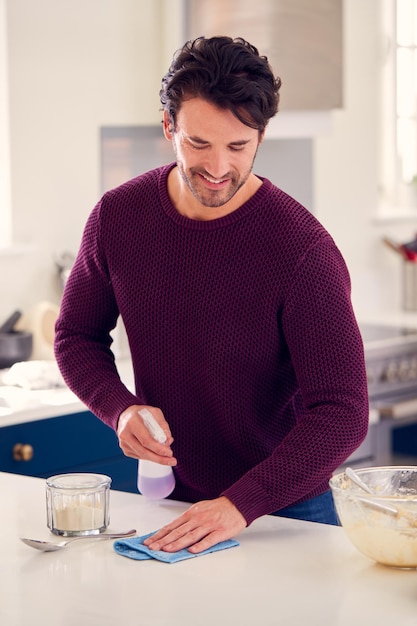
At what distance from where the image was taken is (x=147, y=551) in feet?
5.95

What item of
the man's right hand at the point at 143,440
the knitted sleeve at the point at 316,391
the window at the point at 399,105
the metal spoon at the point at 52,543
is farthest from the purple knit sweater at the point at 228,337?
the window at the point at 399,105

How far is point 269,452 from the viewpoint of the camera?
2180 millimetres

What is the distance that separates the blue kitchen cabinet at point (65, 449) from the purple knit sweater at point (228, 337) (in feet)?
2.87

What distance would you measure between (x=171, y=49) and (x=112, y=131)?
38cm

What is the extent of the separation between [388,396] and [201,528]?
96.0 inches

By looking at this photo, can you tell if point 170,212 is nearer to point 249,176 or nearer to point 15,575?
point 249,176

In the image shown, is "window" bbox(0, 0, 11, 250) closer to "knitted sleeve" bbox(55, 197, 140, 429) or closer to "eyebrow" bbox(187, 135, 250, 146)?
"knitted sleeve" bbox(55, 197, 140, 429)

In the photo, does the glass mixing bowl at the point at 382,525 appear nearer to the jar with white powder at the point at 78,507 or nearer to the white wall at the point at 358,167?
the jar with white powder at the point at 78,507

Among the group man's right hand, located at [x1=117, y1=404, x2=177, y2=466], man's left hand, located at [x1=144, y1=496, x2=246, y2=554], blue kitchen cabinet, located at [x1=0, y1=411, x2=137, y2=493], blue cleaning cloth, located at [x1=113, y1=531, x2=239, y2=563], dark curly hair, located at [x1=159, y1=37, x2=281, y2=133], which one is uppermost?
dark curly hair, located at [x1=159, y1=37, x2=281, y2=133]

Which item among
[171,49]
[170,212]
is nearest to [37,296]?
[171,49]

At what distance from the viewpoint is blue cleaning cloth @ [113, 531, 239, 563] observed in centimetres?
180

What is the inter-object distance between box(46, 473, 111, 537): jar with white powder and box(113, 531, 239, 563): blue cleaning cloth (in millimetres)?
86

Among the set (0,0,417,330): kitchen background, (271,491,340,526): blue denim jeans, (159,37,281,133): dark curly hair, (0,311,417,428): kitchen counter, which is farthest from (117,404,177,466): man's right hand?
(0,0,417,330): kitchen background

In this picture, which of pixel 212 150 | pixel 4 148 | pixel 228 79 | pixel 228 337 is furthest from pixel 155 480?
pixel 4 148
